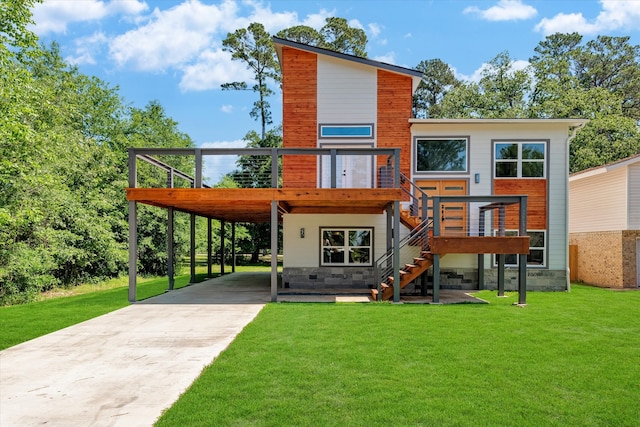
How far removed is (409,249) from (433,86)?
2704cm

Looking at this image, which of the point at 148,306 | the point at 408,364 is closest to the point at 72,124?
the point at 148,306

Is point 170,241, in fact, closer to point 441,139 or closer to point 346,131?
point 346,131

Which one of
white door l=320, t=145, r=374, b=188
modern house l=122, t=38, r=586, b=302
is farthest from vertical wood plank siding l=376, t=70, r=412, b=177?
white door l=320, t=145, r=374, b=188

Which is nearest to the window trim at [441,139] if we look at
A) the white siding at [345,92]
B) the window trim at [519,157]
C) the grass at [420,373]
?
the window trim at [519,157]

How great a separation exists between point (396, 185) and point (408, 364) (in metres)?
5.56

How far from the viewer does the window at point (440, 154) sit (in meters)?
13.8

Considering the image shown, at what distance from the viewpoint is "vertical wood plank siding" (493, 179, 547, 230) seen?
13742 millimetres

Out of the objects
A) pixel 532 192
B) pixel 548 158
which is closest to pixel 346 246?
pixel 532 192

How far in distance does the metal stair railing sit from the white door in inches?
86.4

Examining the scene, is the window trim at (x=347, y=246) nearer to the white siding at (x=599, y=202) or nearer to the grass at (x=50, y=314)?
the grass at (x=50, y=314)

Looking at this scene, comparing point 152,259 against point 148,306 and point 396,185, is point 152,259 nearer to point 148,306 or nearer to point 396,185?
point 148,306

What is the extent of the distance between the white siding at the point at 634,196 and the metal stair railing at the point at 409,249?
787 cm

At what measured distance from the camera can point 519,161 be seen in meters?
13.8

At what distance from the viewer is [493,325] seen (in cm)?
795
